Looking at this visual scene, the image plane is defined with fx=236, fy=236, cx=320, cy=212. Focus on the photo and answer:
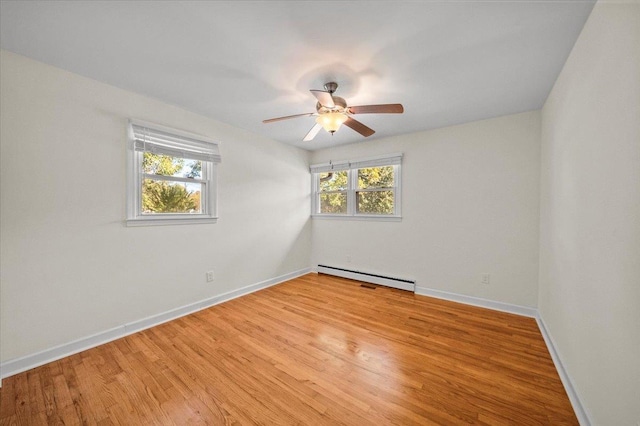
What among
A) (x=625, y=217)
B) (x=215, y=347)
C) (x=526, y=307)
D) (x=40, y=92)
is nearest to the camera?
(x=625, y=217)

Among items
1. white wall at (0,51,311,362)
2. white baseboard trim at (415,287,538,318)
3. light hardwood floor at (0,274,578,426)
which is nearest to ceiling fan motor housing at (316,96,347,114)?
white wall at (0,51,311,362)

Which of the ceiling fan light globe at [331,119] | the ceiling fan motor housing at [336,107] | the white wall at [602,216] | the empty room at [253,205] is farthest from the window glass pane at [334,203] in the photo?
the white wall at [602,216]

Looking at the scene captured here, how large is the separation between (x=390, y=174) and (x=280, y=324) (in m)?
2.71

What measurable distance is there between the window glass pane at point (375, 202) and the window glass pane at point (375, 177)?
122 millimetres

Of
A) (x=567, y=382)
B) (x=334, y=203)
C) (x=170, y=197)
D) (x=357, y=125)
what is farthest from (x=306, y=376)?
(x=334, y=203)

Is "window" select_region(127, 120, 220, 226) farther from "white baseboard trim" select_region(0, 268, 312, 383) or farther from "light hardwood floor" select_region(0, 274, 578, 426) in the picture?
"light hardwood floor" select_region(0, 274, 578, 426)

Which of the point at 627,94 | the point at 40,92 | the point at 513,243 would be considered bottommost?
the point at 513,243

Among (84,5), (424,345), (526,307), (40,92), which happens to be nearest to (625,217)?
(424,345)

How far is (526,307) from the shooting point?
2.73m

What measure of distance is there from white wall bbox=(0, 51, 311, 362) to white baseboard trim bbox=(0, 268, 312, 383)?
Answer: 0.04 meters

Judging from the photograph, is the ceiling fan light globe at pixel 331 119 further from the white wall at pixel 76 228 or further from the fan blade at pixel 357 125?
the white wall at pixel 76 228

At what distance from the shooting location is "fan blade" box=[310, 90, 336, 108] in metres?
1.78

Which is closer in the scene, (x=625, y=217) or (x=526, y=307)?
(x=625, y=217)

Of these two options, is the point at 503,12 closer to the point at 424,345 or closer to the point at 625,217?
the point at 625,217
